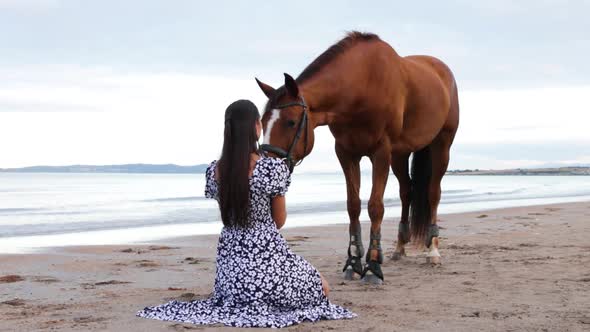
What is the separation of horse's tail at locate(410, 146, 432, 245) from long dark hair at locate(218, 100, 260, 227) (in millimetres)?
4354

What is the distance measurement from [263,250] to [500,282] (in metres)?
2.43

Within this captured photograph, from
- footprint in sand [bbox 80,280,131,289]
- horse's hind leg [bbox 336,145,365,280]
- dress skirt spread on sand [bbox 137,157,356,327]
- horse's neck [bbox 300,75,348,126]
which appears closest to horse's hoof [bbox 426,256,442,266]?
horse's hind leg [bbox 336,145,365,280]

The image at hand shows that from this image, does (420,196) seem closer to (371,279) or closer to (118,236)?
(371,279)

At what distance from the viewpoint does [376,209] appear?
645cm

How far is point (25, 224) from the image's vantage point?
538 inches

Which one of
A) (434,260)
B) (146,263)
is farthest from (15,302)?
(434,260)

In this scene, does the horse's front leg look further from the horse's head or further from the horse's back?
the horse's back

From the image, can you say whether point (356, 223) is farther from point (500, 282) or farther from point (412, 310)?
point (412, 310)

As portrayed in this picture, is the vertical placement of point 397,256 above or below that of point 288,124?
below

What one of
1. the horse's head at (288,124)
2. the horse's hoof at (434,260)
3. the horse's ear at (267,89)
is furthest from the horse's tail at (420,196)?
the horse's ear at (267,89)

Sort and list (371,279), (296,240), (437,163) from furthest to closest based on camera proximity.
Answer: (296,240)
(437,163)
(371,279)

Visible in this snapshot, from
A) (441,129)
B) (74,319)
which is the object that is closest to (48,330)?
(74,319)

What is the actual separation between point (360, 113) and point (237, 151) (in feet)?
7.41

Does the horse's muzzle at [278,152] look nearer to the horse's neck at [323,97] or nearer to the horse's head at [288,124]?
the horse's head at [288,124]
